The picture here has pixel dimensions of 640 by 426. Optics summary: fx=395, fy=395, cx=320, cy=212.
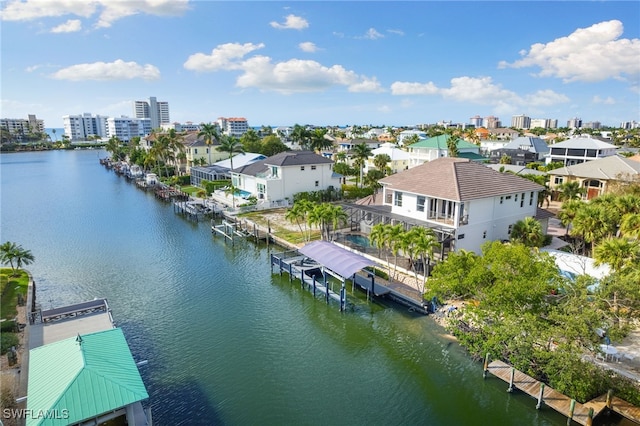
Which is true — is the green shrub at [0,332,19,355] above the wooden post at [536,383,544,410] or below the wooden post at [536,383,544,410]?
above

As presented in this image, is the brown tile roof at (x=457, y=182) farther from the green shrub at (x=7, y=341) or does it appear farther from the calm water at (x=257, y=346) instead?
the green shrub at (x=7, y=341)

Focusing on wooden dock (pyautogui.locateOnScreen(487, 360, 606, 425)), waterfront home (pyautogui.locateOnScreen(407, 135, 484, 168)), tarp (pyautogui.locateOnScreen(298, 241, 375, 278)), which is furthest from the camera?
waterfront home (pyautogui.locateOnScreen(407, 135, 484, 168))

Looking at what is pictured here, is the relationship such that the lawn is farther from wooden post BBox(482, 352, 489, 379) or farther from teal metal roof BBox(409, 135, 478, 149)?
teal metal roof BBox(409, 135, 478, 149)

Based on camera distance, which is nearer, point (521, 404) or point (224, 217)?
point (521, 404)

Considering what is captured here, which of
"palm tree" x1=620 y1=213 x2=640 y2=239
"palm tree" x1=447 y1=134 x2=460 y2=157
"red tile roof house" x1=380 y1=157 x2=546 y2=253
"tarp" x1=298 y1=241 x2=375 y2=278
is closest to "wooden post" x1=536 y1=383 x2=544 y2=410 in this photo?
"tarp" x1=298 y1=241 x2=375 y2=278

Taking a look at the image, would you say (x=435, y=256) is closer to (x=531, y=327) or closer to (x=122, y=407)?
(x=531, y=327)

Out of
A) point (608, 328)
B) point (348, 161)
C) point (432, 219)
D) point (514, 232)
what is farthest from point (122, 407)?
point (348, 161)

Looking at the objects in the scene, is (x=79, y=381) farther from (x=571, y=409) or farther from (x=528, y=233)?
(x=528, y=233)
